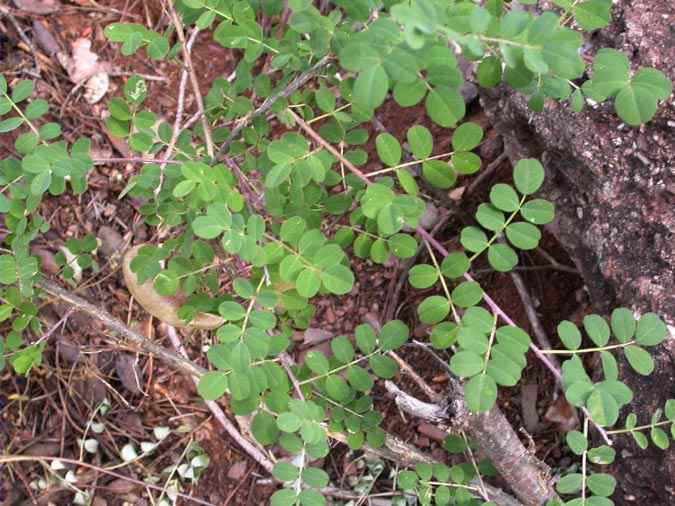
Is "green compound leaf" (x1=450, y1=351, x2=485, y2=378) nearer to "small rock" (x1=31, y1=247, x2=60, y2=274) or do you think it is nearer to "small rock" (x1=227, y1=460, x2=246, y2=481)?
"small rock" (x1=227, y1=460, x2=246, y2=481)

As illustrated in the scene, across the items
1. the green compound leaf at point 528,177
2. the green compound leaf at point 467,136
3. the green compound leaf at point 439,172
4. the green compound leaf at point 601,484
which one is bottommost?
the green compound leaf at point 601,484

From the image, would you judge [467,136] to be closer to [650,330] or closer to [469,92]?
[650,330]

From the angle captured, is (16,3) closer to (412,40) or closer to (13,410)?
(13,410)

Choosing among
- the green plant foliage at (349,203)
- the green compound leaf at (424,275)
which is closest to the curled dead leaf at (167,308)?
the green plant foliage at (349,203)

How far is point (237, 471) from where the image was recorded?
105 inches

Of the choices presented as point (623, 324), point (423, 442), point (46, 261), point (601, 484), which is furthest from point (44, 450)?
point (623, 324)

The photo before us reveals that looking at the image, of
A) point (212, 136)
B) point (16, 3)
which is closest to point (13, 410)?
point (212, 136)

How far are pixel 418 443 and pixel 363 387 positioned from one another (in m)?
0.79

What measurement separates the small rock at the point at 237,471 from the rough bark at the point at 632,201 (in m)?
1.24

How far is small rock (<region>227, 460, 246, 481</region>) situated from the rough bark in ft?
4.08

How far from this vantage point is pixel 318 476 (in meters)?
1.78

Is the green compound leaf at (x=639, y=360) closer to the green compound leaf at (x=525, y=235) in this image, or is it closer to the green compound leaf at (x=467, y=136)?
the green compound leaf at (x=525, y=235)

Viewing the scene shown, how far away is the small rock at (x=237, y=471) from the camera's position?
2652 mm

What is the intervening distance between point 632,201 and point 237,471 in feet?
5.18
